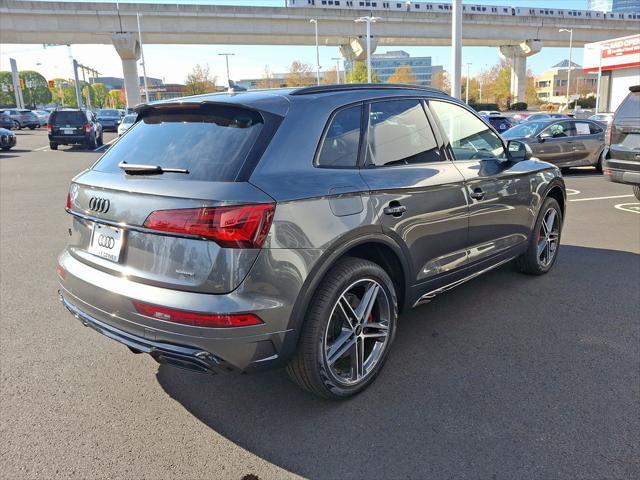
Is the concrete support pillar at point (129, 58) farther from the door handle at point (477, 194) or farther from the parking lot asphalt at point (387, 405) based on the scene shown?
the door handle at point (477, 194)

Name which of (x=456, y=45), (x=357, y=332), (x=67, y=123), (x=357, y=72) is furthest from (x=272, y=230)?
(x=357, y=72)

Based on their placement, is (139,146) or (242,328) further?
(139,146)

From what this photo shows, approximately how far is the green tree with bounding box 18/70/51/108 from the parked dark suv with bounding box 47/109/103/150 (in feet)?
382

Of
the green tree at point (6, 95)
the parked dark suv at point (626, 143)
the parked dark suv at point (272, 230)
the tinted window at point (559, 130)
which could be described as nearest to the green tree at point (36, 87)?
the green tree at point (6, 95)

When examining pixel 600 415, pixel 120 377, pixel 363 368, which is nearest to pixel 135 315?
pixel 120 377

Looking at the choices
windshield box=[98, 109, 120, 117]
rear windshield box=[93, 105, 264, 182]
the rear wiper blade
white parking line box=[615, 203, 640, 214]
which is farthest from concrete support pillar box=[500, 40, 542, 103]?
the rear wiper blade

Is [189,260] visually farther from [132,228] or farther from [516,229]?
[516,229]

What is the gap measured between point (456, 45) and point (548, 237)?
10727 millimetres

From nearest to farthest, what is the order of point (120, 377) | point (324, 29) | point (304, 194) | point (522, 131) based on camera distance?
point (304, 194)
point (120, 377)
point (522, 131)
point (324, 29)

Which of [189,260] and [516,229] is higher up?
[189,260]

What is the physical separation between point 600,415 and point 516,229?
2083 millimetres

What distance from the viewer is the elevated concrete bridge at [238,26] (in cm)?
4688

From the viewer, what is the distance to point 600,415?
117 inches

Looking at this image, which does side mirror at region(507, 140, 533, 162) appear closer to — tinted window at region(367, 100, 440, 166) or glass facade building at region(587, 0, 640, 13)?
tinted window at region(367, 100, 440, 166)
